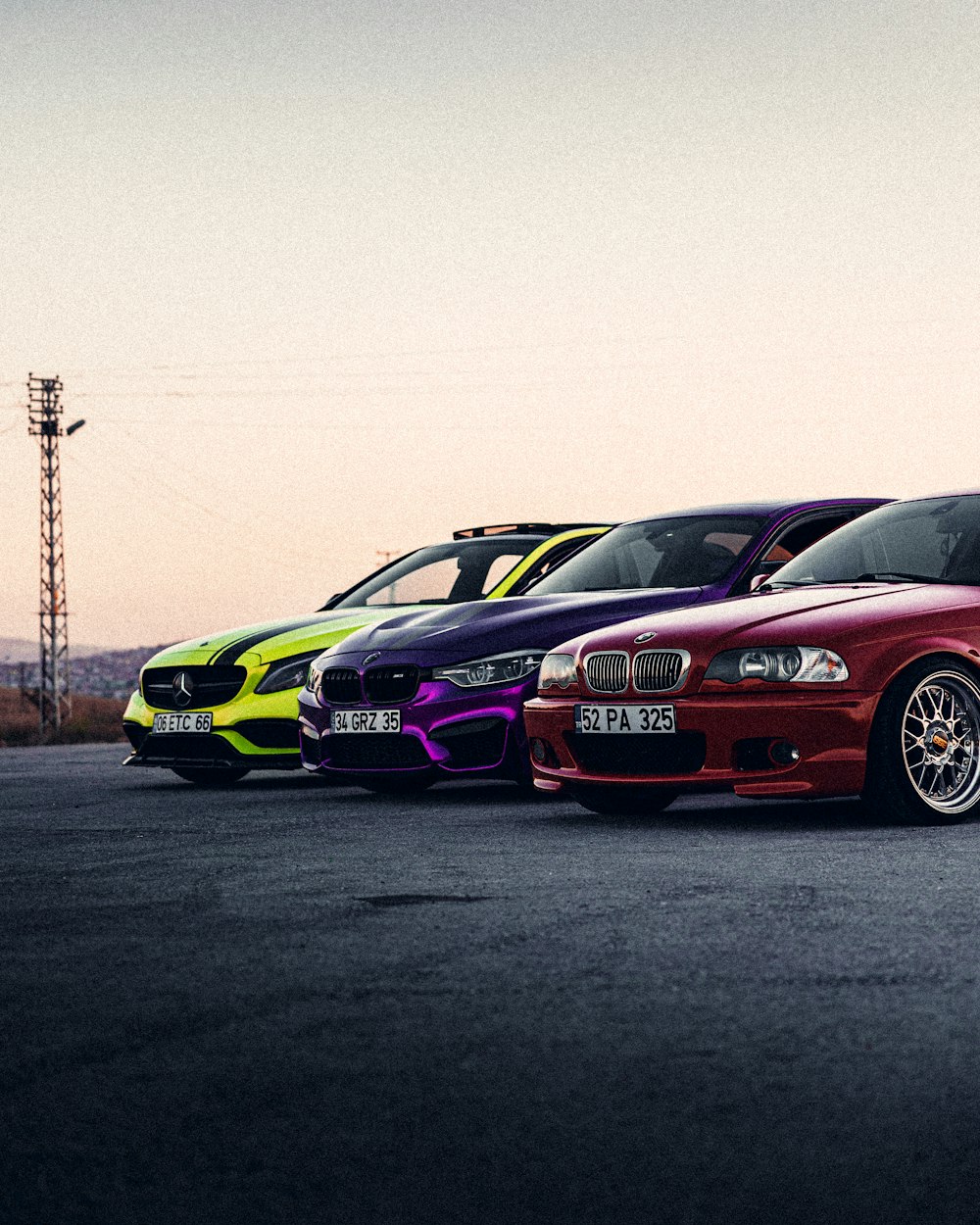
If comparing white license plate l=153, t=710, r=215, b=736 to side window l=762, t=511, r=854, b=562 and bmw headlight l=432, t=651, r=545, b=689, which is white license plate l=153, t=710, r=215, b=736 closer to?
bmw headlight l=432, t=651, r=545, b=689

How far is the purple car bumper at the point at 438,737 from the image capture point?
30.6 ft

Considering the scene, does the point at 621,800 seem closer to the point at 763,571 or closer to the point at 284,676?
the point at 763,571

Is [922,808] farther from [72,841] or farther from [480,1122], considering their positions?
[480,1122]

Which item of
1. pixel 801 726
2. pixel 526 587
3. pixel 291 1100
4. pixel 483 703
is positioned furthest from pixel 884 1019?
pixel 526 587

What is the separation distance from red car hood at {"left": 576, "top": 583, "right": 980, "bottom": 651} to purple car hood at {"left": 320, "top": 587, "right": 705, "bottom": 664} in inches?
38.1

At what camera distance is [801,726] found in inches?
297

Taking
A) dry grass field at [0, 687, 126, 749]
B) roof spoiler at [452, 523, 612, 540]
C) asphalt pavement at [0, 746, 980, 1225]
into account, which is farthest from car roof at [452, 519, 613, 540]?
dry grass field at [0, 687, 126, 749]

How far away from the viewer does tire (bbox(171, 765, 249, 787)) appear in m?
12.0

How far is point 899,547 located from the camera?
30.0 ft

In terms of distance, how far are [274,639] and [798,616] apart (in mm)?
4637

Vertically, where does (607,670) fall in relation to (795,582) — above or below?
below

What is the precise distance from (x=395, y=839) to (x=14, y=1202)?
15.5 ft

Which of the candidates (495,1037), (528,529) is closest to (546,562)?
(528,529)

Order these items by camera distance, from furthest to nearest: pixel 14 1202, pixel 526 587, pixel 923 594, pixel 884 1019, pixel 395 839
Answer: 1. pixel 526 587
2. pixel 923 594
3. pixel 395 839
4. pixel 884 1019
5. pixel 14 1202
